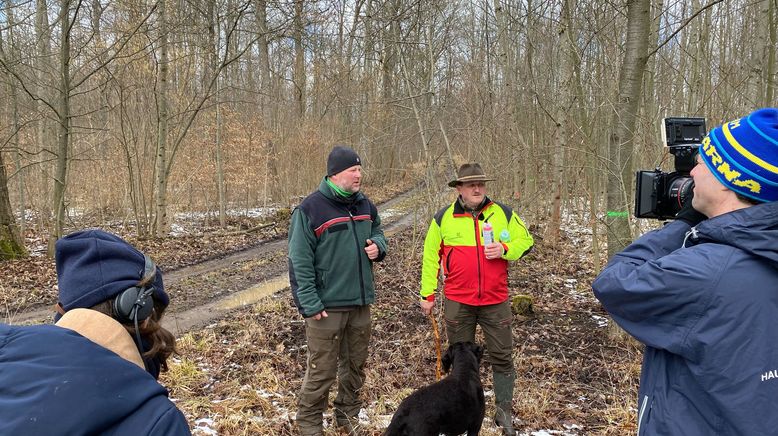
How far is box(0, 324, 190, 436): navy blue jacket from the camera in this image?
0.95m

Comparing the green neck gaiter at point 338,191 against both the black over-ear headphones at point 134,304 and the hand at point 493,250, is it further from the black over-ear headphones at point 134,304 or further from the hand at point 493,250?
the black over-ear headphones at point 134,304

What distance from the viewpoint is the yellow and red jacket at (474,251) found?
12.1ft

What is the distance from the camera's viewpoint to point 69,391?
973 millimetres

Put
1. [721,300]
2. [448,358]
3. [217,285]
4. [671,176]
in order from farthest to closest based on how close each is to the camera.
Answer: [217,285], [448,358], [671,176], [721,300]

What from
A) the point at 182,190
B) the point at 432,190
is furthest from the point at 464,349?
the point at 182,190

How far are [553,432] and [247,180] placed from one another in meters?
14.3

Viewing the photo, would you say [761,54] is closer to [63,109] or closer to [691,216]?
[691,216]

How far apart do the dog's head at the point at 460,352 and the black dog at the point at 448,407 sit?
1cm

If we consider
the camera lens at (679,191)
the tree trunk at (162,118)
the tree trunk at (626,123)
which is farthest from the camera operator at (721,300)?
the tree trunk at (162,118)

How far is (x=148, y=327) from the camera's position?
4.40 feet

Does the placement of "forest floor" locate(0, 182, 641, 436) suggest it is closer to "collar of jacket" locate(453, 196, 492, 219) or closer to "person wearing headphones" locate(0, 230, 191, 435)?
"collar of jacket" locate(453, 196, 492, 219)

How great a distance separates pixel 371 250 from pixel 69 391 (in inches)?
106

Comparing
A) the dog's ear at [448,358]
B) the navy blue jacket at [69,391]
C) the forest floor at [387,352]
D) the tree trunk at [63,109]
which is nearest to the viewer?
the navy blue jacket at [69,391]

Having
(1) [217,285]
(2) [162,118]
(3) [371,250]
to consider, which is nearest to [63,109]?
(2) [162,118]
